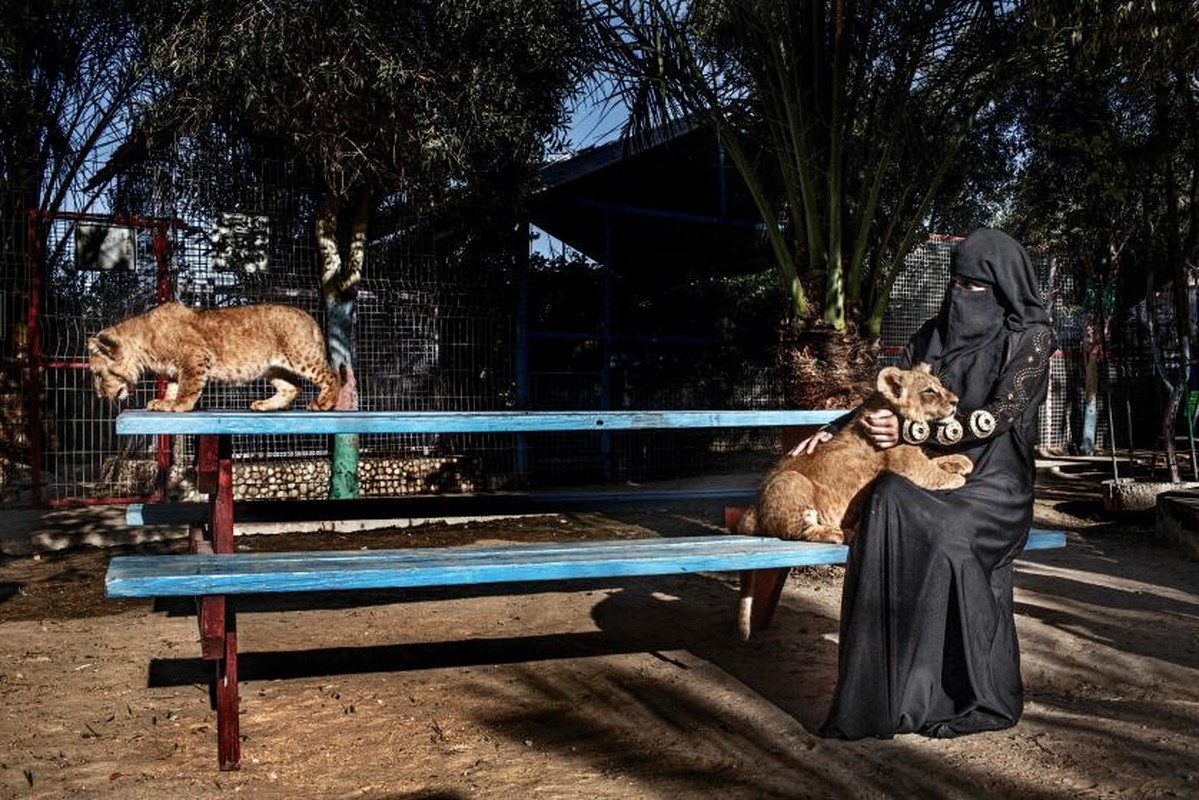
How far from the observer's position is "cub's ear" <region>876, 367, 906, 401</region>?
12.7 feet

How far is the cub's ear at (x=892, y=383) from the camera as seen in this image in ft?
12.7

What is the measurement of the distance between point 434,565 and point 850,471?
176cm

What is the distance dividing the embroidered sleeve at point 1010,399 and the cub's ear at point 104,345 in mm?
3835

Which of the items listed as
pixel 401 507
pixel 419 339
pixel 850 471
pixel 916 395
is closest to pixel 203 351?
pixel 401 507

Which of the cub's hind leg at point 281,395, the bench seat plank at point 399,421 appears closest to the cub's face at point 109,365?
the cub's hind leg at point 281,395

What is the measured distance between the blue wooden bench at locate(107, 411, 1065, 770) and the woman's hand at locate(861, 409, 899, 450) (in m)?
0.46

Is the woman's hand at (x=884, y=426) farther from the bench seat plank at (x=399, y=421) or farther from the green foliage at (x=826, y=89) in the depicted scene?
the green foliage at (x=826, y=89)

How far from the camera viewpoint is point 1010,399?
12.6 ft

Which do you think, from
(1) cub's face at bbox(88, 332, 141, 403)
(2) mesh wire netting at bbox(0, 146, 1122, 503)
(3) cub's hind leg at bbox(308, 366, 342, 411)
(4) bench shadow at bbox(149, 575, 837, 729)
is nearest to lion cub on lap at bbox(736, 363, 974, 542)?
(4) bench shadow at bbox(149, 575, 837, 729)

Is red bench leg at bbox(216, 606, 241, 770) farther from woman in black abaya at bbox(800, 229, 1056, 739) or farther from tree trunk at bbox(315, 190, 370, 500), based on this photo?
tree trunk at bbox(315, 190, 370, 500)

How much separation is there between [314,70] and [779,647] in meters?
6.18

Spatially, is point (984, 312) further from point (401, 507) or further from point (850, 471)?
point (401, 507)

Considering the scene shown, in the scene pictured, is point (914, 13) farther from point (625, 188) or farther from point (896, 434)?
point (625, 188)

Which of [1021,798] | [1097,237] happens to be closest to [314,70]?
[1021,798]
